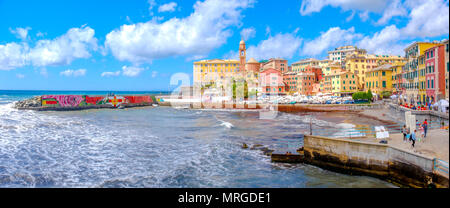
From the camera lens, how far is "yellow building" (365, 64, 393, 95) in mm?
66688

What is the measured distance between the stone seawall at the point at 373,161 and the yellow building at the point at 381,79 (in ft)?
196

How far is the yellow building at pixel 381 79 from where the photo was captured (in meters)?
66.7

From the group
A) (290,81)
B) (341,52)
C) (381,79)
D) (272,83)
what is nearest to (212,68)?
(272,83)

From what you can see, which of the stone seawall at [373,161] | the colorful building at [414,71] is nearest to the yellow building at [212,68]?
the colorful building at [414,71]

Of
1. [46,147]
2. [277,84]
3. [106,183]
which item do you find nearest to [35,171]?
[106,183]

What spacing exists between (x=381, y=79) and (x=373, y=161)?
205 ft

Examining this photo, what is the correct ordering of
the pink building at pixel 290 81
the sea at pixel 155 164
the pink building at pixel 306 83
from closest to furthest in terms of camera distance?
1. the sea at pixel 155 164
2. the pink building at pixel 306 83
3. the pink building at pixel 290 81

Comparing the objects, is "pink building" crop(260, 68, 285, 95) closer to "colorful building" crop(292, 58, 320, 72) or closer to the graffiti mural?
"colorful building" crop(292, 58, 320, 72)

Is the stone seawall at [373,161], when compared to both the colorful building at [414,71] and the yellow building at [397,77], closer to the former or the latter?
the colorful building at [414,71]

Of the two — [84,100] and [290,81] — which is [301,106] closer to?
[290,81]

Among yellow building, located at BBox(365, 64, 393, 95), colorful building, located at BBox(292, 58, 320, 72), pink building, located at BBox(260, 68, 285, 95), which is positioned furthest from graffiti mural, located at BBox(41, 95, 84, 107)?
colorful building, located at BBox(292, 58, 320, 72)

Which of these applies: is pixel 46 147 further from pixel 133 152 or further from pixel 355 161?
pixel 355 161
